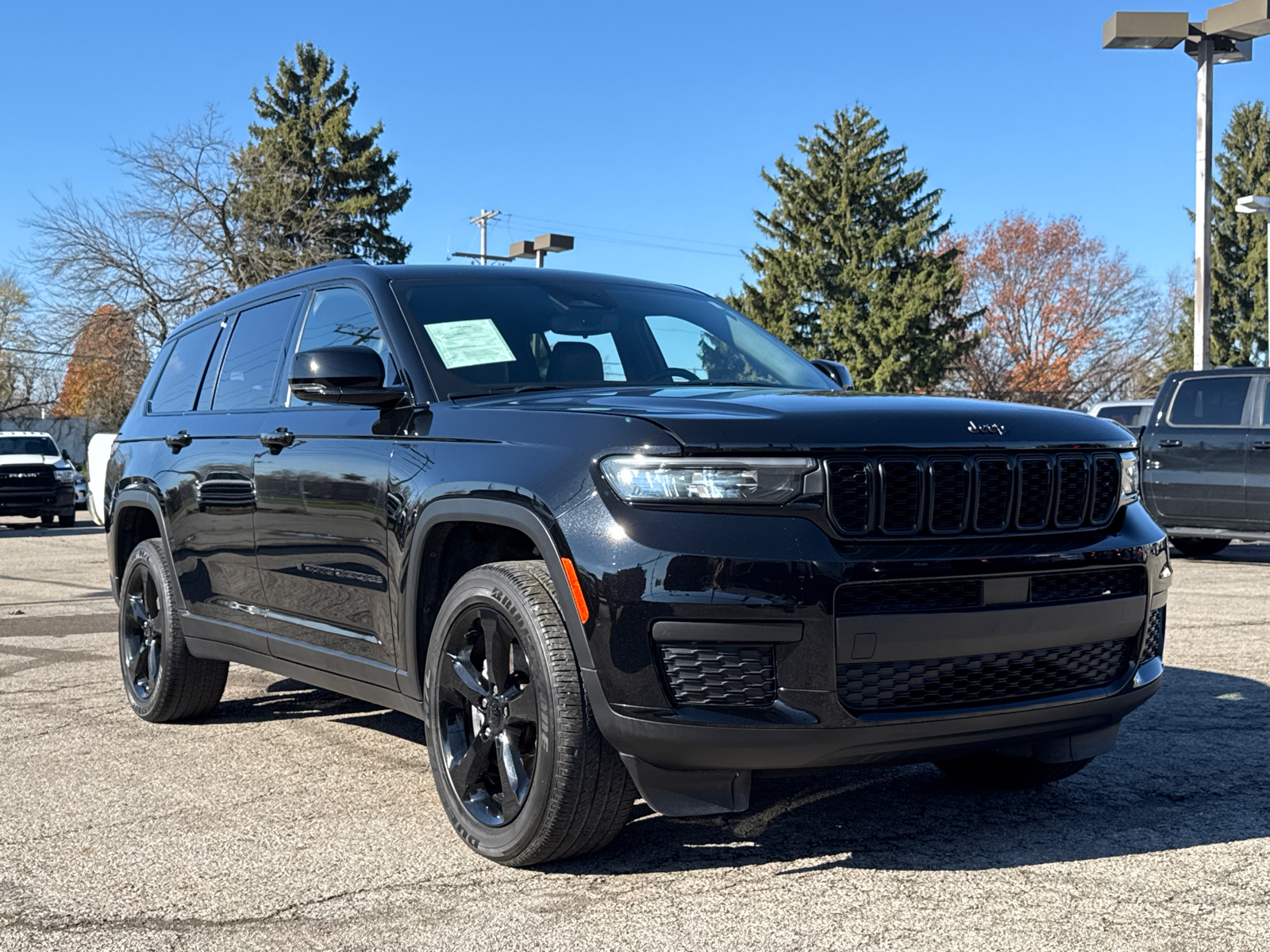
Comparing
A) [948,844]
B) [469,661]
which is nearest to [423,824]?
[469,661]

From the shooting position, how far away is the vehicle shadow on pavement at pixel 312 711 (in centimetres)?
574

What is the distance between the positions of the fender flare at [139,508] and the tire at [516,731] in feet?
→ 7.54

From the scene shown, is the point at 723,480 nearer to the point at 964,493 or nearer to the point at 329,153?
the point at 964,493

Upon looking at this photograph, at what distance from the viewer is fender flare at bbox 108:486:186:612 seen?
580 cm

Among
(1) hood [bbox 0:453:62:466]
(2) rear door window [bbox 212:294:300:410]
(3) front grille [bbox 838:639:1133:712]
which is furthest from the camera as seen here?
(1) hood [bbox 0:453:62:466]

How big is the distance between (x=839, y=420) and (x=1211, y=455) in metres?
10.9

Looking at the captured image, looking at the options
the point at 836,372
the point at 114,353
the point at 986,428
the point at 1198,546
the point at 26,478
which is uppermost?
the point at 114,353

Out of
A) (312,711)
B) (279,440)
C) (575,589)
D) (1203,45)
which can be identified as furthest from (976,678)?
(1203,45)

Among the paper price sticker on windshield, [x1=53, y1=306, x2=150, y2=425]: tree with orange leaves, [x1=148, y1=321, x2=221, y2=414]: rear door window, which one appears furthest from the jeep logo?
[x1=53, y1=306, x2=150, y2=425]: tree with orange leaves

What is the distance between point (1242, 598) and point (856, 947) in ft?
27.1

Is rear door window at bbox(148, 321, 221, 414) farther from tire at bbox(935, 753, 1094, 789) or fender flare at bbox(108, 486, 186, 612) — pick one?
tire at bbox(935, 753, 1094, 789)

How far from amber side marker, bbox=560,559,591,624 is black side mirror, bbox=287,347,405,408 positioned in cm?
116

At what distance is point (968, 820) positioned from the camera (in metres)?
4.09

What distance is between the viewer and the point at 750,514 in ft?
10.5
